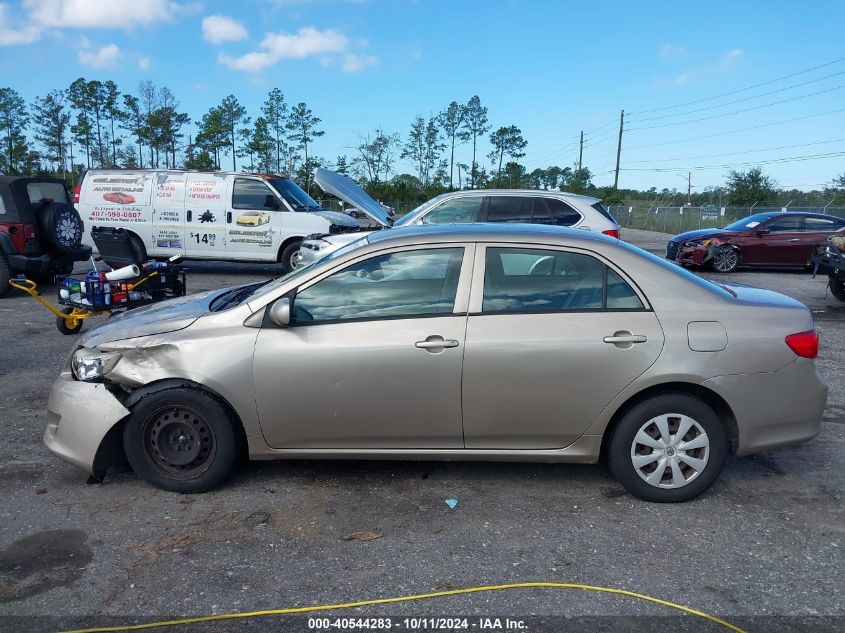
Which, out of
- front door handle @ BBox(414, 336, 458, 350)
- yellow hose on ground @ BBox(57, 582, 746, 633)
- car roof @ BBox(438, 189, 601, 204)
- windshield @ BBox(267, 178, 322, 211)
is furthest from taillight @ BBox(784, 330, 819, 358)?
windshield @ BBox(267, 178, 322, 211)

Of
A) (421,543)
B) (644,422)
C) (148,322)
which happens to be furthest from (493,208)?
(421,543)

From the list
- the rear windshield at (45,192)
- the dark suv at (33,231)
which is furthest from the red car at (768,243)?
the rear windshield at (45,192)

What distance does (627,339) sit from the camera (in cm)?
389

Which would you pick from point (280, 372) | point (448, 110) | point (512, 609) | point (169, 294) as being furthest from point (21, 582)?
point (448, 110)

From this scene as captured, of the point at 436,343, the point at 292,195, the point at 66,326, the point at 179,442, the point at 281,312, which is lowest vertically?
the point at 66,326

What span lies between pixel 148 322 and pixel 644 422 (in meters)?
3.04

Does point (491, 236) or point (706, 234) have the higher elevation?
point (491, 236)

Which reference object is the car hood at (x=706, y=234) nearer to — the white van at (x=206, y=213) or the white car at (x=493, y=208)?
the white car at (x=493, y=208)

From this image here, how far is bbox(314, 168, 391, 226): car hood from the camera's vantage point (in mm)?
10195

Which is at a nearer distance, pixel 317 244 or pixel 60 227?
pixel 317 244

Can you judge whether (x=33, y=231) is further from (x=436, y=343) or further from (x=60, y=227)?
(x=436, y=343)

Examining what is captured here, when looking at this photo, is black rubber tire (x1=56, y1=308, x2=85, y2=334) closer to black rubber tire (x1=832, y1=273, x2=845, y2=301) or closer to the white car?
the white car

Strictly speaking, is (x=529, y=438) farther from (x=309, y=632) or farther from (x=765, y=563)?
(x=309, y=632)

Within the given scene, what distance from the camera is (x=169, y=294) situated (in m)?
8.47
